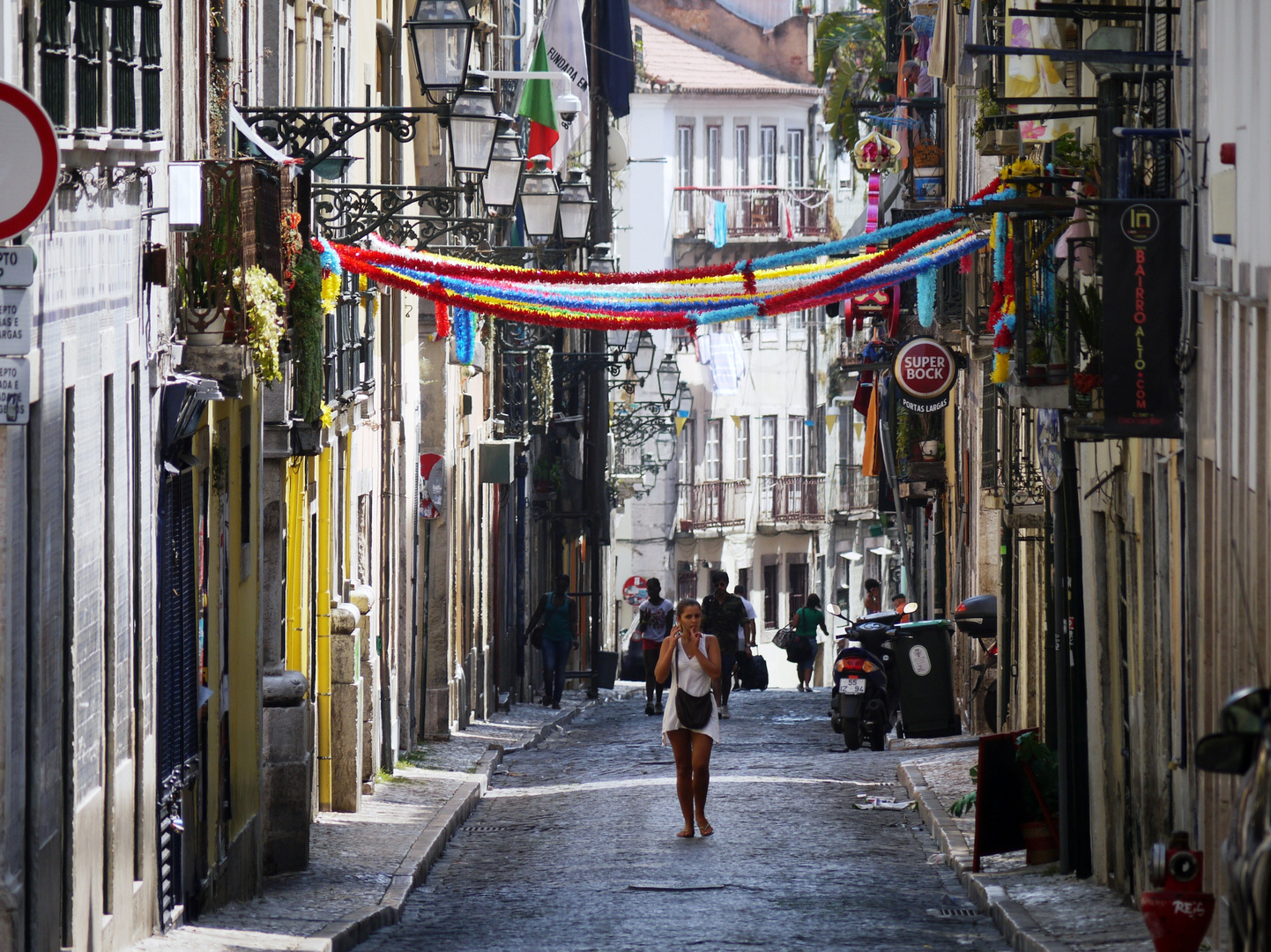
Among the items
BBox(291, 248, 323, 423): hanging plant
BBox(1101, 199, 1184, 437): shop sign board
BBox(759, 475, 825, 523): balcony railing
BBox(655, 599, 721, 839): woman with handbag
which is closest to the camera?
BBox(1101, 199, 1184, 437): shop sign board

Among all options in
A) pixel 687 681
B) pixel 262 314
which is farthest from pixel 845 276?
pixel 262 314

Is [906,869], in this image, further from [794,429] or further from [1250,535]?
[794,429]

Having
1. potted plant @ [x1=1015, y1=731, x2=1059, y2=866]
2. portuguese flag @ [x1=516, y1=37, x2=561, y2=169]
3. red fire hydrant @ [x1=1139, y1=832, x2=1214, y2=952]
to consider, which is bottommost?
potted plant @ [x1=1015, y1=731, x2=1059, y2=866]

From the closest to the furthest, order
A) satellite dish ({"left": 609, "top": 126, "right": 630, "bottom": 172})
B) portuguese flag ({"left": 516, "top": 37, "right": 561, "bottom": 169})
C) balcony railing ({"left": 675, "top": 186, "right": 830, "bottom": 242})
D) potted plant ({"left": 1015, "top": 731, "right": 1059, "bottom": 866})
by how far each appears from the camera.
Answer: potted plant ({"left": 1015, "top": 731, "right": 1059, "bottom": 866})
portuguese flag ({"left": 516, "top": 37, "right": 561, "bottom": 169})
satellite dish ({"left": 609, "top": 126, "right": 630, "bottom": 172})
balcony railing ({"left": 675, "top": 186, "right": 830, "bottom": 242})

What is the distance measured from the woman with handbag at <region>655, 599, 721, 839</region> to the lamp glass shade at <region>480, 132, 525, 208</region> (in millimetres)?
4693

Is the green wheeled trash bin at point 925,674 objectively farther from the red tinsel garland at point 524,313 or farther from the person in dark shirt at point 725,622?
the red tinsel garland at point 524,313

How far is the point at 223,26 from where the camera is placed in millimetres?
14344

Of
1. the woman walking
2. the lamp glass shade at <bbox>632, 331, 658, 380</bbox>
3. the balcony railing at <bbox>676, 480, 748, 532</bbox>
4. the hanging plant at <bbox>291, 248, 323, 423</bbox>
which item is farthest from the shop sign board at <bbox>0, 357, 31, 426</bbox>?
the balcony railing at <bbox>676, 480, 748, 532</bbox>

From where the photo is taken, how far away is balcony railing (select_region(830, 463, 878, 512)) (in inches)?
2557

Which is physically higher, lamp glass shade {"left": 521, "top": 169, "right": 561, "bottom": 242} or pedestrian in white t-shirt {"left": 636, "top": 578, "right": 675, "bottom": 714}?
lamp glass shade {"left": 521, "top": 169, "right": 561, "bottom": 242}

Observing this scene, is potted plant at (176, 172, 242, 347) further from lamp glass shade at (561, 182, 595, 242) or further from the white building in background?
the white building in background

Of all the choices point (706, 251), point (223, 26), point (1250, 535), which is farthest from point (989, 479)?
point (706, 251)

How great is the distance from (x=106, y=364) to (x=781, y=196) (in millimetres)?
53315

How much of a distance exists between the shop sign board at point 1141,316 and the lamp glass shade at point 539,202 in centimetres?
1026
